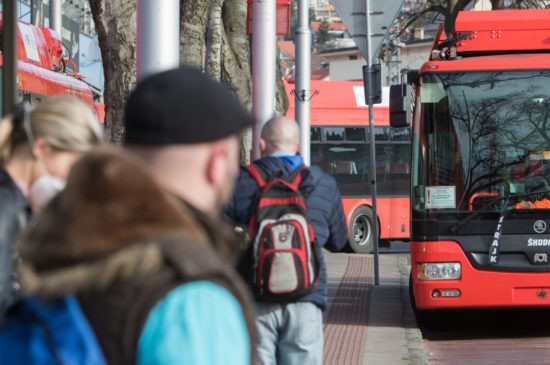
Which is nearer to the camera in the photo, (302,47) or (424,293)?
(424,293)

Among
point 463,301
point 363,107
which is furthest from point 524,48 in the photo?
point 363,107

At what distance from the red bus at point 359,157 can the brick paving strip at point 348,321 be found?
622 cm

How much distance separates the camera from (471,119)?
11.9 m

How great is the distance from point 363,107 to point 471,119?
638 inches

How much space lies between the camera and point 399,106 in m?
12.3

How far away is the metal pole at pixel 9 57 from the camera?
4.51 metres

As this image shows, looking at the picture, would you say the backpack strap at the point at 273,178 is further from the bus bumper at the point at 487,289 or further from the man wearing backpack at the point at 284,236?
the bus bumper at the point at 487,289

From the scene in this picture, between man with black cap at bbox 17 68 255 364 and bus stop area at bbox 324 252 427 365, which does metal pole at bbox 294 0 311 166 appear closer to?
bus stop area at bbox 324 252 427 365

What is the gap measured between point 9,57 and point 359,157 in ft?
76.4

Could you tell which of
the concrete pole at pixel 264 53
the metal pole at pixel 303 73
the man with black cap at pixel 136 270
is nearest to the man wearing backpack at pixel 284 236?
the man with black cap at pixel 136 270

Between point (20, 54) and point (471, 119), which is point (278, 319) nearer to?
point (471, 119)

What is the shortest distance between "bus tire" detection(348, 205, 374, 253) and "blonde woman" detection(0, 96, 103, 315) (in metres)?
22.7

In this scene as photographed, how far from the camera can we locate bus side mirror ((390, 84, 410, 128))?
40.3 ft

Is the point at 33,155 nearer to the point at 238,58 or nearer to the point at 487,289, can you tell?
the point at 487,289
